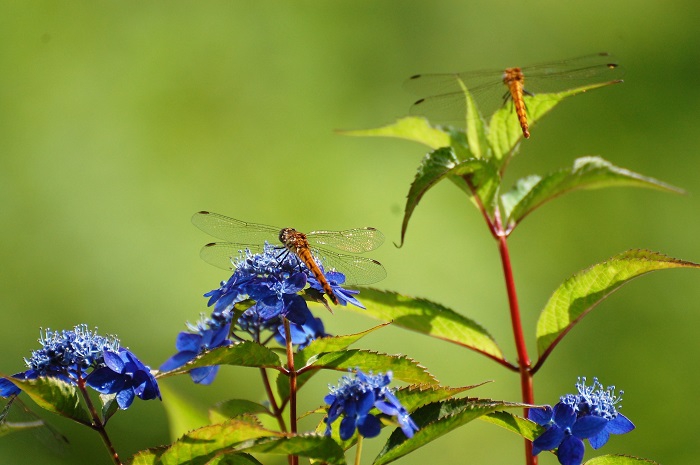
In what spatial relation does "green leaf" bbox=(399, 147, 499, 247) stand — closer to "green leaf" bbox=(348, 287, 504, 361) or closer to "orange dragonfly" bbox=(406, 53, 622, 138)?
"green leaf" bbox=(348, 287, 504, 361)

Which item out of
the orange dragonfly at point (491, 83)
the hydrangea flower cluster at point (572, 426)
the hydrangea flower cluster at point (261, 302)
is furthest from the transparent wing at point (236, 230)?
the orange dragonfly at point (491, 83)

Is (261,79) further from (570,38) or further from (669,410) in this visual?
(669,410)

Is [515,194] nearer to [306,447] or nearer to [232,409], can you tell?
[232,409]

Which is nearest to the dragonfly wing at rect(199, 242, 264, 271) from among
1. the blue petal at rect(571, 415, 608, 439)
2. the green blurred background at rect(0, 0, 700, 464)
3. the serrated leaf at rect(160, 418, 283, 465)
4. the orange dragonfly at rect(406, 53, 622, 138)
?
the serrated leaf at rect(160, 418, 283, 465)

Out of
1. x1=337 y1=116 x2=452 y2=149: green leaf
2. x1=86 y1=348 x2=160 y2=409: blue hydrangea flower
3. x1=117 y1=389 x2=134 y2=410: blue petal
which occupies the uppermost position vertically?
x1=337 y1=116 x2=452 y2=149: green leaf

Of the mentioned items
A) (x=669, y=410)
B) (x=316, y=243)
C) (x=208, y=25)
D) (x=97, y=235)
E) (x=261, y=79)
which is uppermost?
(x=208, y=25)

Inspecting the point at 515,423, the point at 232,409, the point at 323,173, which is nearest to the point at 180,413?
the point at 232,409

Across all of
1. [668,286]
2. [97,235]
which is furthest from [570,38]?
[97,235]
